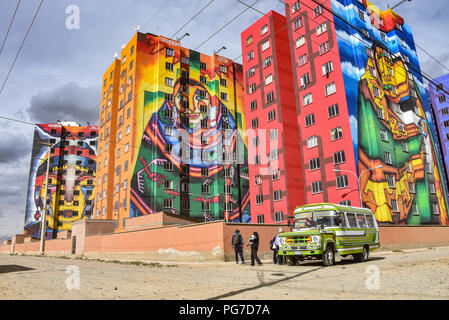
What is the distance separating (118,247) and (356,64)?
116ft

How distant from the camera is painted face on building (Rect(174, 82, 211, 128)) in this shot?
56781 mm

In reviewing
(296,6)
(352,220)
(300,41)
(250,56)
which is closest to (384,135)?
(300,41)

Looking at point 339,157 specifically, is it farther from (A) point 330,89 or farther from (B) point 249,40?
(B) point 249,40

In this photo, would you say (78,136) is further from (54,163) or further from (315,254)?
Result: (315,254)

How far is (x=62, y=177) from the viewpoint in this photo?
93688 mm

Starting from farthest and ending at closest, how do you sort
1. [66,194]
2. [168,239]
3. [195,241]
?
[66,194] → [168,239] → [195,241]

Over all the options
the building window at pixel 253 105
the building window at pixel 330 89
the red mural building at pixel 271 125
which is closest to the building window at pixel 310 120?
the red mural building at pixel 271 125

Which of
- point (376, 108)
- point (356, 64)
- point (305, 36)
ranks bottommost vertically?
point (376, 108)

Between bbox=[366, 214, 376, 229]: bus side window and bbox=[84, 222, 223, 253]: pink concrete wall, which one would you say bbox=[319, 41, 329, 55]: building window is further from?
bbox=[84, 222, 223, 253]: pink concrete wall

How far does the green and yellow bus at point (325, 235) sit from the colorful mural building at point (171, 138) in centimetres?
3484

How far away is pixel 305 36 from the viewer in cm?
4434

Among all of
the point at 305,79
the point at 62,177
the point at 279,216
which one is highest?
the point at 305,79

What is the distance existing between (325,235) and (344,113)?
25.8m

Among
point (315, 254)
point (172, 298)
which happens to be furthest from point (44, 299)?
point (315, 254)
